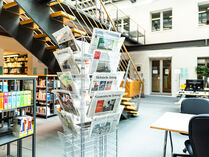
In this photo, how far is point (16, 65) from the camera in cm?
903

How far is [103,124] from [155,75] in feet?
31.4

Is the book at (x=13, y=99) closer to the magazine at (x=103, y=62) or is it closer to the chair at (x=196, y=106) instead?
the magazine at (x=103, y=62)

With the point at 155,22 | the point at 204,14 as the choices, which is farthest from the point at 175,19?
the point at 204,14

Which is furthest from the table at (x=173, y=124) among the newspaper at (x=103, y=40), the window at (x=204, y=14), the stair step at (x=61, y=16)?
the window at (x=204, y=14)

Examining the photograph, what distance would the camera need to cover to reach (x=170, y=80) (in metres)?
9.93

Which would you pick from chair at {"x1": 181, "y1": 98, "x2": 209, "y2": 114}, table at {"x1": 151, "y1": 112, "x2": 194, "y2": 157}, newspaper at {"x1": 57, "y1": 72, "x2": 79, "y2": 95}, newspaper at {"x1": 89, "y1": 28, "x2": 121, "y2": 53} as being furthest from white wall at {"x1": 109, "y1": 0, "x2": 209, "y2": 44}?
newspaper at {"x1": 57, "y1": 72, "x2": 79, "y2": 95}

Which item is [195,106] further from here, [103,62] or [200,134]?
[103,62]

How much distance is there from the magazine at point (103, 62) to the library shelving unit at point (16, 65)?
27.8ft

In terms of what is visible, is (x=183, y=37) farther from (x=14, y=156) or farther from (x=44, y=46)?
(x=14, y=156)

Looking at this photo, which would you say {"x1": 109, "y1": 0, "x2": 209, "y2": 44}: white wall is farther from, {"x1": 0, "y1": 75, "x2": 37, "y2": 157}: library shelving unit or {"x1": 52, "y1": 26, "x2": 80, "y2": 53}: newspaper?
{"x1": 52, "y1": 26, "x2": 80, "y2": 53}: newspaper

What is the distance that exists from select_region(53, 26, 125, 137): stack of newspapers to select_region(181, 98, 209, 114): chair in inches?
71.8

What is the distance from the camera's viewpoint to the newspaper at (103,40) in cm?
140

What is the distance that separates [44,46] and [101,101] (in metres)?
2.79

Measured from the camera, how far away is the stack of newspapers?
134 centimetres
